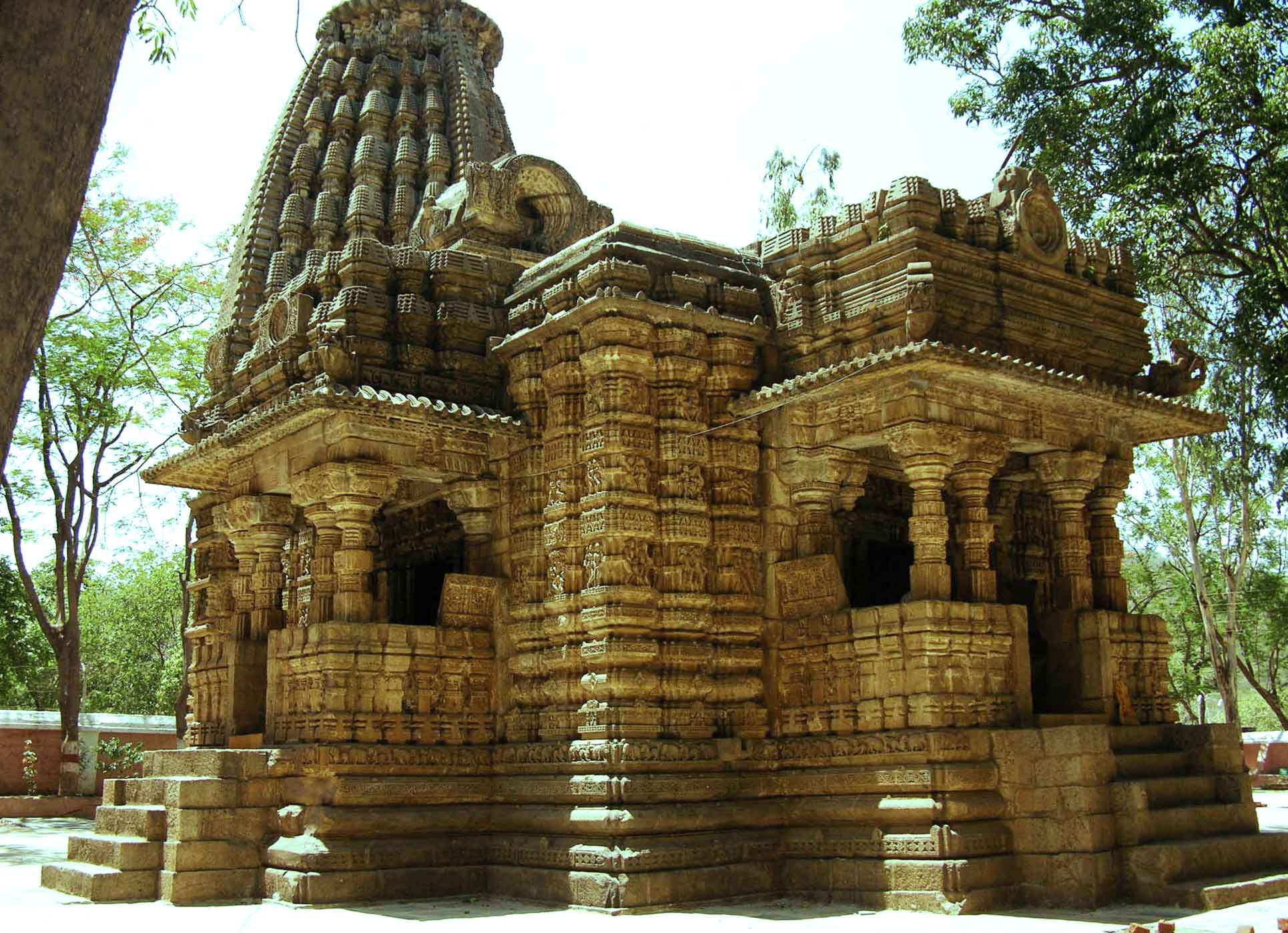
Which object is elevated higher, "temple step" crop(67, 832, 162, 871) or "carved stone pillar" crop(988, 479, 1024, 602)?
"carved stone pillar" crop(988, 479, 1024, 602)

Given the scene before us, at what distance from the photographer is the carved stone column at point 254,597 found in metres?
13.5

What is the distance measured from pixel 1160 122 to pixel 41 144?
15445 mm

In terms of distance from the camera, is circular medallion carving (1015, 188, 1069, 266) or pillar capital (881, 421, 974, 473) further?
circular medallion carving (1015, 188, 1069, 266)

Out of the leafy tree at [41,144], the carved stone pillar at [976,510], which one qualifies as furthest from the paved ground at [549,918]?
the leafy tree at [41,144]

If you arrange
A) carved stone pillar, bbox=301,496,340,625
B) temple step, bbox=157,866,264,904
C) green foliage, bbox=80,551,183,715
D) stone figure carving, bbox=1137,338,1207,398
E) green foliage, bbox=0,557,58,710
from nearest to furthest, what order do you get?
temple step, bbox=157,866,264,904 < carved stone pillar, bbox=301,496,340,625 < stone figure carving, bbox=1137,338,1207,398 < green foliage, bbox=0,557,58,710 < green foliage, bbox=80,551,183,715

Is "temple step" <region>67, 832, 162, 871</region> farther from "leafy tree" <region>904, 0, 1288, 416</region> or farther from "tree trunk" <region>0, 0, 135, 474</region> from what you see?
"leafy tree" <region>904, 0, 1288, 416</region>

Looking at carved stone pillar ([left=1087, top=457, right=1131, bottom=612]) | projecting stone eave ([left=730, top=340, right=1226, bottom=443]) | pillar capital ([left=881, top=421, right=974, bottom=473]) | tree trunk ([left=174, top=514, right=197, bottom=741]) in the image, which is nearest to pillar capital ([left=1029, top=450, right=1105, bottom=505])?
carved stone pillar ([left=1087, top=457, right=1131, bottom=612])

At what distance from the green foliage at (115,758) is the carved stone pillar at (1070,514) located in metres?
19.5

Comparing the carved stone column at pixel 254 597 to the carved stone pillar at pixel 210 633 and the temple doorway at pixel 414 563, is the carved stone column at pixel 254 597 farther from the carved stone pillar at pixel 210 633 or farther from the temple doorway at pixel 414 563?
the temple doorway at pixel 414 563

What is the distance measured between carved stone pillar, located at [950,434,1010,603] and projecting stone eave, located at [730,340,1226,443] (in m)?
0.53

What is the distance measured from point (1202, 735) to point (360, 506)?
7.91 meters

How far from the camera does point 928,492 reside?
11.1m

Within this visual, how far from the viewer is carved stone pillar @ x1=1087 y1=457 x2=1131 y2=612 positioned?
41.2ft

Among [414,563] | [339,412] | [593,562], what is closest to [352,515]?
[339,412]
